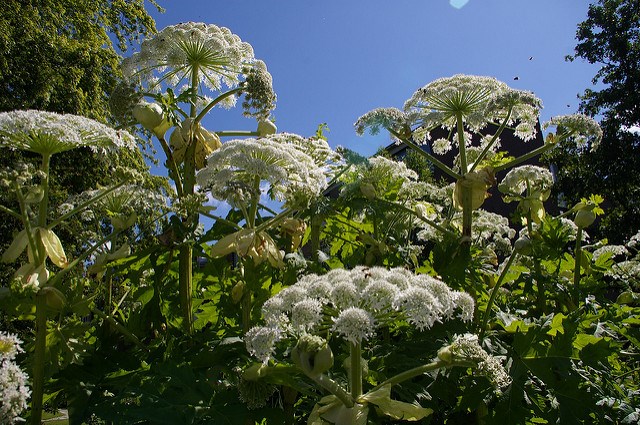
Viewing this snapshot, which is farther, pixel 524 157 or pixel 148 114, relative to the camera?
pixel 524 157

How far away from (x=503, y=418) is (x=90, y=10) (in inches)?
864

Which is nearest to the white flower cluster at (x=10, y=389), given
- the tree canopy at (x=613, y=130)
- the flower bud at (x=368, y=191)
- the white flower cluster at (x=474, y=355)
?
the white flower cluster at (x=474, y=355)

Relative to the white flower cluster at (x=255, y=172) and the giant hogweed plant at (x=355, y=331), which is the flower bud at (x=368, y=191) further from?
the giant hogweed plant at (x=355, y=331)

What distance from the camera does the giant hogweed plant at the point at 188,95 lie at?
8.70 feet

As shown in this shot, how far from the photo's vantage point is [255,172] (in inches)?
105

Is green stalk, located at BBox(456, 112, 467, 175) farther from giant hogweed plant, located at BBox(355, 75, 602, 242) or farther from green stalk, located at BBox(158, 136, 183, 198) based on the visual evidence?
green stalk, located at BBox(158, 136, 183, 198)

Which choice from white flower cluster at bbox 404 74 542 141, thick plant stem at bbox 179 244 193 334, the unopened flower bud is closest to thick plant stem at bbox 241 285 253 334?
thick plant stem at bbox 179 244 193 334

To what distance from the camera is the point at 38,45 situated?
17.2 metres

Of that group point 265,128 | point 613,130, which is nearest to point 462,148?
point 265,128

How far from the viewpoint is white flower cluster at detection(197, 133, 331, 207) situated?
8.70 feet

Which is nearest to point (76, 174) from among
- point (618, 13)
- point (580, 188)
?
point (580, 188)

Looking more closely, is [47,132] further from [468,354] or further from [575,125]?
[575,125]

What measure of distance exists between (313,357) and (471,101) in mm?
A: 2615

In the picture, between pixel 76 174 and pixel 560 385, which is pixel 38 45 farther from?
pixel 560 385
